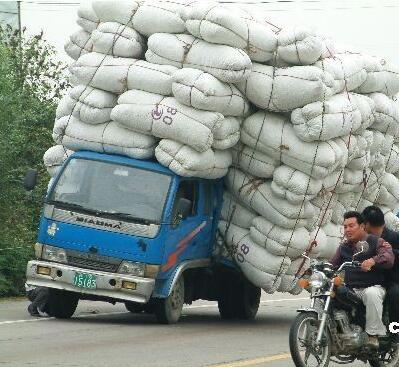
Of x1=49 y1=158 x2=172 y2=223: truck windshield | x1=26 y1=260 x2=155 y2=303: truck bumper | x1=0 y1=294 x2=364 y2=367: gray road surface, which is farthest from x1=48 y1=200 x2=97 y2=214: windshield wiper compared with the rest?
x1=0 y1=294 x2=364 y2=367: gray road surface

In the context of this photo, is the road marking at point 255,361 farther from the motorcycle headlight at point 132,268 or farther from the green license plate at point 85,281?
the green license plate at point 85,281

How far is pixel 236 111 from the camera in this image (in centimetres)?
1805

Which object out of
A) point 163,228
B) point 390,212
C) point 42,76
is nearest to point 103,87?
point 163,228

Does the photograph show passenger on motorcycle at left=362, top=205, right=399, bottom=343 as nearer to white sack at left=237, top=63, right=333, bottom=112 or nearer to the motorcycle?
the motorcycle

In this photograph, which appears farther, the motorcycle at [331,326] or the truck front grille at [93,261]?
the truck front grille at [93,261]

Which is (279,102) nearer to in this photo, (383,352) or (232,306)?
(232,306)

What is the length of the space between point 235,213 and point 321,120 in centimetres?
216

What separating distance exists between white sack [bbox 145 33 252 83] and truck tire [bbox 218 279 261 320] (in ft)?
13.1

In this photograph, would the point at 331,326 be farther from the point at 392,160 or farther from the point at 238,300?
the point at 392,160

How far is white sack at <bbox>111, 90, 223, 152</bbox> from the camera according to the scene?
1759 centimetres

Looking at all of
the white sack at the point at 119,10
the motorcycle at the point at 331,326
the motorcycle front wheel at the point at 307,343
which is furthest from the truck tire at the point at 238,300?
the motorcycle front wheel at the point at 307,343

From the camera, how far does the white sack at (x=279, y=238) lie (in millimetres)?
18578

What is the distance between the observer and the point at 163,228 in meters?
17.6

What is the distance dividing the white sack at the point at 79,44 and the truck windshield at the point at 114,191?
1903mm
